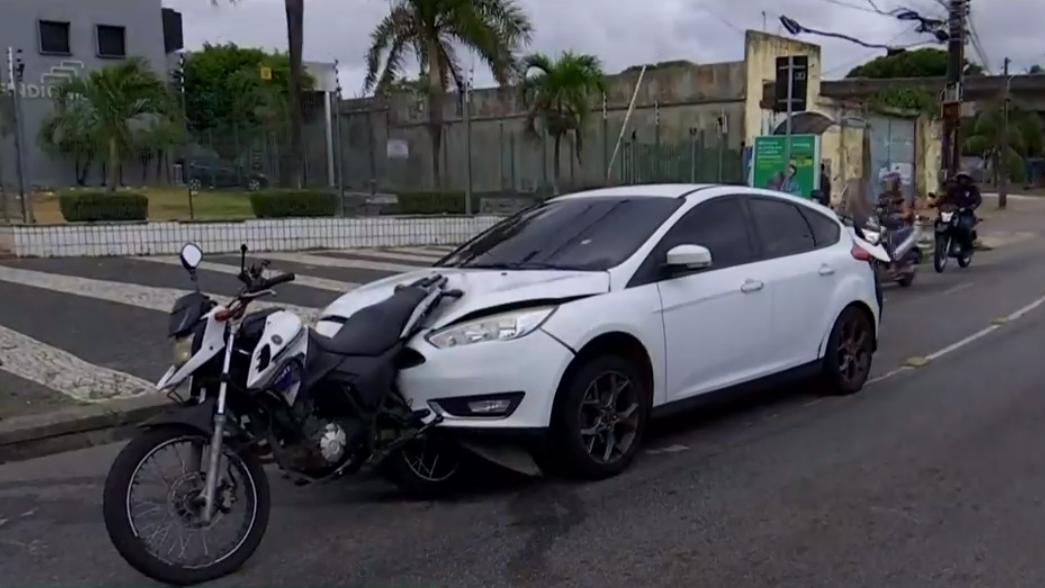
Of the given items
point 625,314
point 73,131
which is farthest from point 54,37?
point 625,314

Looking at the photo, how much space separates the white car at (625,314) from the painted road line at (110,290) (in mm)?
4894

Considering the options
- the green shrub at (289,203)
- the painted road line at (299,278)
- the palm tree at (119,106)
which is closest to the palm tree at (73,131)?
the palm tree at (119,106)

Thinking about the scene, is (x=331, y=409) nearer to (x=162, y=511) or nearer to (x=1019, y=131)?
(x=162, y=511)

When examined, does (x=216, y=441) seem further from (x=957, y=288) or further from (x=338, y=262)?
(x=957, y=288)

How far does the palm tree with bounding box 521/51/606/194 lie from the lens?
24484 mm

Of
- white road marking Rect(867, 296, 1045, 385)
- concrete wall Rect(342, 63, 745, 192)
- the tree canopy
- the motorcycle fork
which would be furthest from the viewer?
the tree canopy

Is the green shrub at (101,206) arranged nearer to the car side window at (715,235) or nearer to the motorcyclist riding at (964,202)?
the car side window at (715,235)

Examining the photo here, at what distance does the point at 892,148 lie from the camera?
105 ft

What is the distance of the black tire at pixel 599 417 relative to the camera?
539cm

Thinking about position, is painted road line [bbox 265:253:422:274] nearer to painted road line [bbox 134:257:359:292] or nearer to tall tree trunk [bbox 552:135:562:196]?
painted road line [bbox 134:257:359:292]

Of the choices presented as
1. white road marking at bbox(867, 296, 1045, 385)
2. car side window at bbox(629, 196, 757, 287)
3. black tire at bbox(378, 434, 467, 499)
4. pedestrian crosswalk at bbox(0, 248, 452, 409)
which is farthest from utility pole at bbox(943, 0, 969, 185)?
black tire at bbox(378, 434, 467, 499)

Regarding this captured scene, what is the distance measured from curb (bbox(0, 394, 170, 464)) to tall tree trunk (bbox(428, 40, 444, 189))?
1372 centimetres

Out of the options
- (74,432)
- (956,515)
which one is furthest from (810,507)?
(74,432)

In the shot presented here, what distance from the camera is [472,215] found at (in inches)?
761
